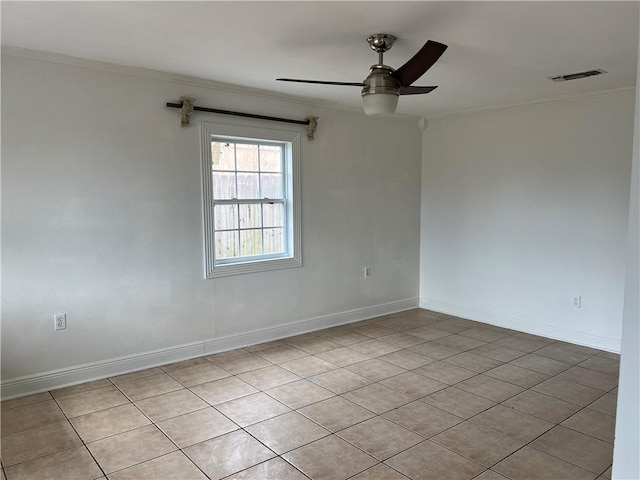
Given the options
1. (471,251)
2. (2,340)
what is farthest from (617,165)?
(2,340)

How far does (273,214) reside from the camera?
4.60m

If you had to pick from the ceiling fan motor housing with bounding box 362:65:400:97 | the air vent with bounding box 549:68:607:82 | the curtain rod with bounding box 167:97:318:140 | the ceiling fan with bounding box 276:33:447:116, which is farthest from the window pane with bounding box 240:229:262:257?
the air vent with bounding box 549:68:607:82

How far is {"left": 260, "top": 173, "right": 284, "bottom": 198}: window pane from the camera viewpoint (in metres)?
4.50

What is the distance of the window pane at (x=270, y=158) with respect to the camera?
4484mm

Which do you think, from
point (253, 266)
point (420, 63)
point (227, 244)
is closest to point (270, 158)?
point (227, 244)

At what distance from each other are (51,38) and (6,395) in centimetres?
243

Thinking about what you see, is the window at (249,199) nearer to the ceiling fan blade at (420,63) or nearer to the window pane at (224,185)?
the window pane at (224,185)

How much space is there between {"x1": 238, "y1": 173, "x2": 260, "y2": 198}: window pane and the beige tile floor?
1.47 metres

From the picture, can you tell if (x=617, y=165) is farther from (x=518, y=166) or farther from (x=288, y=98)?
(x=288, y=98)

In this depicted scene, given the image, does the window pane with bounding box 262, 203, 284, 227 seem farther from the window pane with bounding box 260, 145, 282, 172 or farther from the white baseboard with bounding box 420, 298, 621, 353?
the white baseboard with bounding box 420, 298, 621, 353

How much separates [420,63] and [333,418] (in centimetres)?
225

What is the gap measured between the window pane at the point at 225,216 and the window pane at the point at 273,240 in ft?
1.22

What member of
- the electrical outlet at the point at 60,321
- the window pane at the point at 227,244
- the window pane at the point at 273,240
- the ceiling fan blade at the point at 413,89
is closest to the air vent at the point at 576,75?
the ceiling fan blade at the point at 413,89

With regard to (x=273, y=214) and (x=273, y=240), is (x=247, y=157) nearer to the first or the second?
(x=273, y=214)
